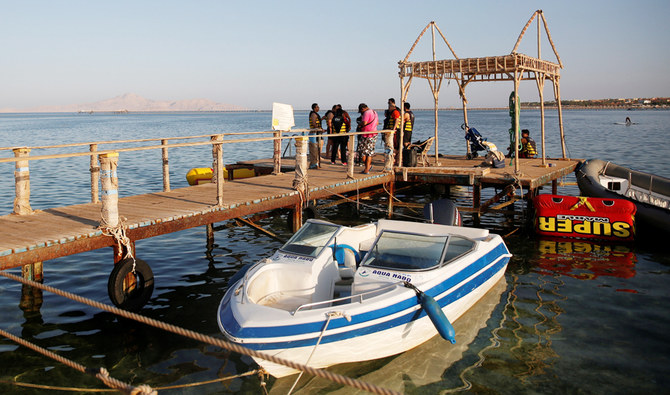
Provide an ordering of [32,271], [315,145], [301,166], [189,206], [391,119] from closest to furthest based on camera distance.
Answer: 1. [32,271]
2. [189,206]
3. [301,166]
4. [391,119]
5. [315,145]

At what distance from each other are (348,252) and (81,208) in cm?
556

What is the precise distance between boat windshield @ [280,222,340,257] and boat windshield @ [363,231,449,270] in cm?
88

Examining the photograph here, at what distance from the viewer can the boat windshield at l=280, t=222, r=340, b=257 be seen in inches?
319

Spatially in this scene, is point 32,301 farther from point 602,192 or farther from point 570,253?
point 602,192

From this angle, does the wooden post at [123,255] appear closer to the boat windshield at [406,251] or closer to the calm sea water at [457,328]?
the calm sea water at [457,328]

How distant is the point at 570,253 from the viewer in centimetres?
1332

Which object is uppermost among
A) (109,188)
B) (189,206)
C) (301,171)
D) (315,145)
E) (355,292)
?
(315,145)

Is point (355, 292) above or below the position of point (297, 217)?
below

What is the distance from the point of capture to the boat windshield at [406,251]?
25.2 ft

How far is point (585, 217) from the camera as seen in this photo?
13.7 m

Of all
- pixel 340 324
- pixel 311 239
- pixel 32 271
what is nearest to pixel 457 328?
pixel 311 239

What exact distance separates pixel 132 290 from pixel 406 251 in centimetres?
446

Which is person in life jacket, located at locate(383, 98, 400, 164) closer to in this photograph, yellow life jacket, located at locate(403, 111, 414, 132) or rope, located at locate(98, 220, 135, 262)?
yellow life jacket, located at locate(403, 111, 414, 132)

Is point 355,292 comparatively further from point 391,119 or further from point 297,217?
point 391,119
